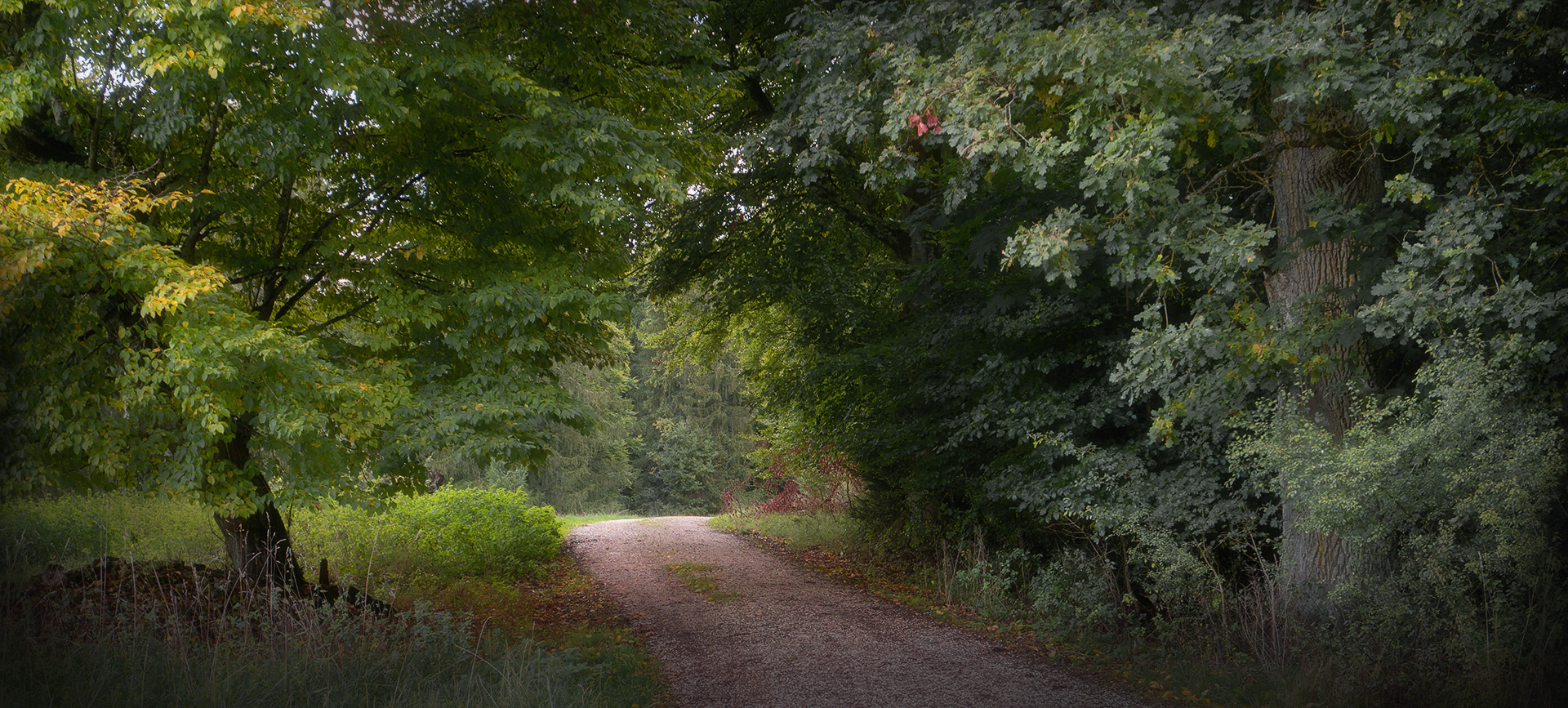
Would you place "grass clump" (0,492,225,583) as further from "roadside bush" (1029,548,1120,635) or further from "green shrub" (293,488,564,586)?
"roadside bush" (1029,548,1120,635)

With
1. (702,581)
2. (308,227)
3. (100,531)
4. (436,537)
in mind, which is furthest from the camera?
(436,537)

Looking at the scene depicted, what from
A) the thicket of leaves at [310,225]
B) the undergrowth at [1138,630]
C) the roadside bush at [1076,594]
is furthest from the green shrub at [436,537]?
the roadside bush at [1076,594]

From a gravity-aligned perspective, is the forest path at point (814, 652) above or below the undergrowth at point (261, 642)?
below

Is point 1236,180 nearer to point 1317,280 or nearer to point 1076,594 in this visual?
point 1317,280

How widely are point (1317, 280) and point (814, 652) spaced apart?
16.7 feet

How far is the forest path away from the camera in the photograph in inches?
230

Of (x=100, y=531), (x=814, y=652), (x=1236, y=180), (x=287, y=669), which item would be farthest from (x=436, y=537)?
(x=1236, y=180)

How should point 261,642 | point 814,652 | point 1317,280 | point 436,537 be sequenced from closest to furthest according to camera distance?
point 261,642, point 1317,280, point 814,652, point 436,537

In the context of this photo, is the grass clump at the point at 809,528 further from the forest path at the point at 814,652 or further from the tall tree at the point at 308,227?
the tall tree at the point at 308,227

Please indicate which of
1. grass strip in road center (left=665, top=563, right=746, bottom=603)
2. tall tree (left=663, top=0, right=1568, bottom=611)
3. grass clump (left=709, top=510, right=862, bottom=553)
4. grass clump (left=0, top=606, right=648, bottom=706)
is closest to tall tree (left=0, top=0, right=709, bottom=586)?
grass clump (left=0, top=606, right=648, bottom=706)

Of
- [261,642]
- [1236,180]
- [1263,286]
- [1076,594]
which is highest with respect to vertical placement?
[1236,180]

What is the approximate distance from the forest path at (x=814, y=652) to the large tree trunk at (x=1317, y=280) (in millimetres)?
1828

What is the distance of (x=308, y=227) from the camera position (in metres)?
7.55

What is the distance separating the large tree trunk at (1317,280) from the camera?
5.77 metres
